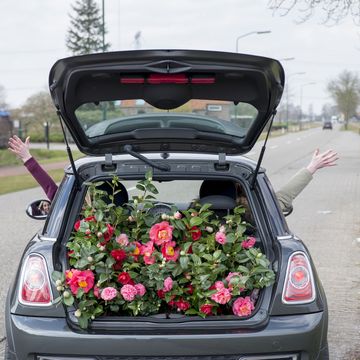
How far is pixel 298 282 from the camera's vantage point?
9.27ft

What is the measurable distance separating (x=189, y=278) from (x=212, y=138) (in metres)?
1.05

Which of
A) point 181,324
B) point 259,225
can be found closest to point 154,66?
point 259,225

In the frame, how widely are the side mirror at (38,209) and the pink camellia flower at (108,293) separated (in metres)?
Result: 1.49

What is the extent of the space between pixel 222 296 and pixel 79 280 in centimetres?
71

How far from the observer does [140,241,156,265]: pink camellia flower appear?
2.92 metres

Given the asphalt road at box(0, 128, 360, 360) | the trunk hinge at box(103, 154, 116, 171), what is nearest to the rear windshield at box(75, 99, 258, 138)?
the trunk hinge at box(103, 154, 116, 171)

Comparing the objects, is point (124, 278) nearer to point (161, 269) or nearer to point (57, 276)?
point (161, 269)

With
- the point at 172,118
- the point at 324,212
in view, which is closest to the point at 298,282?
the point at 172,118

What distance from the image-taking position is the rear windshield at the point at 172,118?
12.0 feet

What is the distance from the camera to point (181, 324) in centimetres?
269

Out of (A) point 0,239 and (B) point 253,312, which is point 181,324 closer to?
(B) point 253,312

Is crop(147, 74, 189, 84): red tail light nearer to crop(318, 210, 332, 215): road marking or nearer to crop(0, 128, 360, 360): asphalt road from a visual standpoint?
crop(0, 128, 360, 360): asphalt road

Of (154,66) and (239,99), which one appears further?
(239,99)

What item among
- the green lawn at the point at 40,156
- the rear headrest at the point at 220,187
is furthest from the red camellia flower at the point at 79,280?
the green lawn at the point at 40,156
